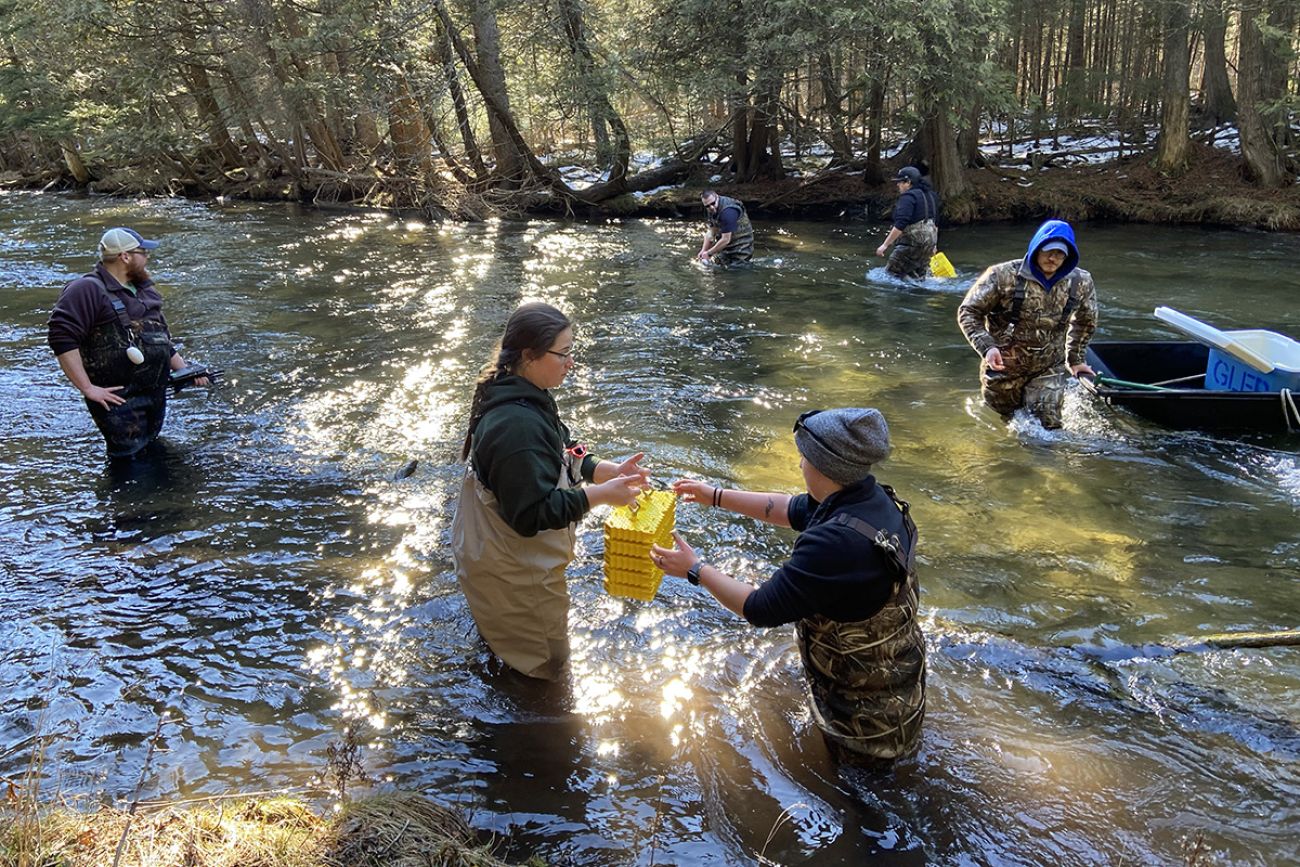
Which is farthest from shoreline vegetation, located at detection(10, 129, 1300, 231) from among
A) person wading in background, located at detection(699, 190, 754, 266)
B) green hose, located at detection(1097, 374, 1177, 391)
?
green hose, located at detection(1097, 374, 1177, 391)

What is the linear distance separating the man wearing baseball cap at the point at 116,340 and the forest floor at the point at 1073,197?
17373 mm

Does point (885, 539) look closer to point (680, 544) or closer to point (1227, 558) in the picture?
point (680, 544)

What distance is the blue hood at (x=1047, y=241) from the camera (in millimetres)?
7188

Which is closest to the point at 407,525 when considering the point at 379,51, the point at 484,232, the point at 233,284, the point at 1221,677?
the point at 1221,677

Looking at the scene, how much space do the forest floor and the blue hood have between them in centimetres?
1355

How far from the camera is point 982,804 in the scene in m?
3.72

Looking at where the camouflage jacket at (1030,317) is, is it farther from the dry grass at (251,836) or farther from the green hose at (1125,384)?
the dry grass at (251,836)

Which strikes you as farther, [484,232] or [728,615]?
[484,232]

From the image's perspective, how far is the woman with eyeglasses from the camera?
3559 millimetres

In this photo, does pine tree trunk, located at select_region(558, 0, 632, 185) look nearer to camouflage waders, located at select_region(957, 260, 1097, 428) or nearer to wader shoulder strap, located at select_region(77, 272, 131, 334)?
camouflage waders, located at select_region(957, 260, 1097, 428)

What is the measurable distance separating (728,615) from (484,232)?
17.3 meters

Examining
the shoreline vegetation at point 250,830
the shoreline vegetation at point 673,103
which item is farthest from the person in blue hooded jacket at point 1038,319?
the shoreline vegetation at point 673,103

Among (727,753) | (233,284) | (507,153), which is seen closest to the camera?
(727,753)

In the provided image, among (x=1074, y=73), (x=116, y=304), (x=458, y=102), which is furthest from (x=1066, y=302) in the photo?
(x=1074, y=73)
